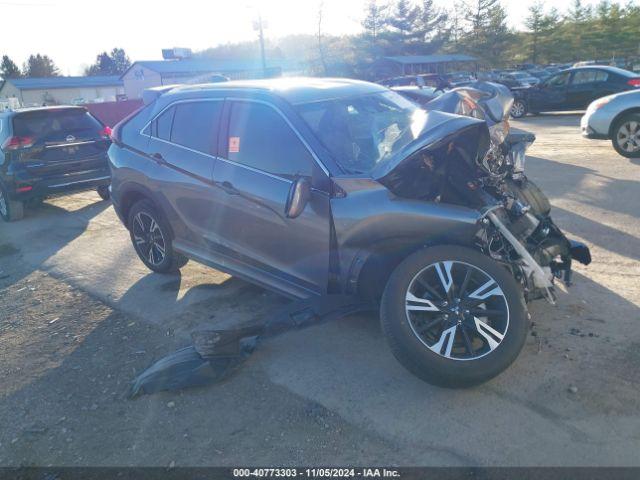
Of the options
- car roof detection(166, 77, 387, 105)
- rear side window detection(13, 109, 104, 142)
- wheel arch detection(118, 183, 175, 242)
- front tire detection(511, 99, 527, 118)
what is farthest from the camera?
front tire detection(511, 99, 527, 118)

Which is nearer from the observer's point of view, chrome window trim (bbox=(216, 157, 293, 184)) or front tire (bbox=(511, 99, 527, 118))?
chrome window trim (bbox=(216, 157, 293, 184))

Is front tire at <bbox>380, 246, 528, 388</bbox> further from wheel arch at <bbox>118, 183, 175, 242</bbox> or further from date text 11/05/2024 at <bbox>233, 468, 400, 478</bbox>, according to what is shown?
wheel arch at <bbox>118, 183, 175, 242</bbox>

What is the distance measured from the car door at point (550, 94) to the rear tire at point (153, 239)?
15.1 m

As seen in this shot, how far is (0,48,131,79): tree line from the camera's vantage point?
280ft

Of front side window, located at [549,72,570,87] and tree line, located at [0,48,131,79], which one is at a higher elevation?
tree line, located at [0,48,131,79]

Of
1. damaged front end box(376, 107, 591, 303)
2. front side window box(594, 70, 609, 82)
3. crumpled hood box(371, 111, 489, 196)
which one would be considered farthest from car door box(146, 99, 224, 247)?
front side window box(594, 70, 609, 82)

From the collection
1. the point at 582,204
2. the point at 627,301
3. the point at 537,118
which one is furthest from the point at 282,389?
the point at 537,118

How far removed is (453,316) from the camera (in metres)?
3.23

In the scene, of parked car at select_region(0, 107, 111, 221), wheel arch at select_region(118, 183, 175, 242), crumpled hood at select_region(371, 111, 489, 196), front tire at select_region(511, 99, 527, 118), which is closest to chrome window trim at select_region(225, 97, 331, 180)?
crumpled hood at select_region(371, 111, 489, 196)

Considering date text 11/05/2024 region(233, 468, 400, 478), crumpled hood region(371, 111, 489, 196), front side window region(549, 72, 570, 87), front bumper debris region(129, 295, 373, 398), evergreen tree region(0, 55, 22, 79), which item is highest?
evergreen tree region(0, 55, 22, 79)

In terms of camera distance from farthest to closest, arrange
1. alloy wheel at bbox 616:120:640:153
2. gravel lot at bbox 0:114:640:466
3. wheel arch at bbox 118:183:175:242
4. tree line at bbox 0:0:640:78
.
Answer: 1. tree line at bbox 0:0:640:78
2. alloy wheel at bbox 616:120:640:153
3. wheel arch at bbox 118:183:175:242
4. gravel lot at bbox 0:114:640:466

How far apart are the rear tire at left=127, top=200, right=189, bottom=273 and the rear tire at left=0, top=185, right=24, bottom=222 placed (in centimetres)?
430

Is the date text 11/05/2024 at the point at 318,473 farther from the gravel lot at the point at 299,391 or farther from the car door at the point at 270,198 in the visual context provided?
the car door at the point at 270,198

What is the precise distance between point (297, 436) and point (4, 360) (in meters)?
2.65
